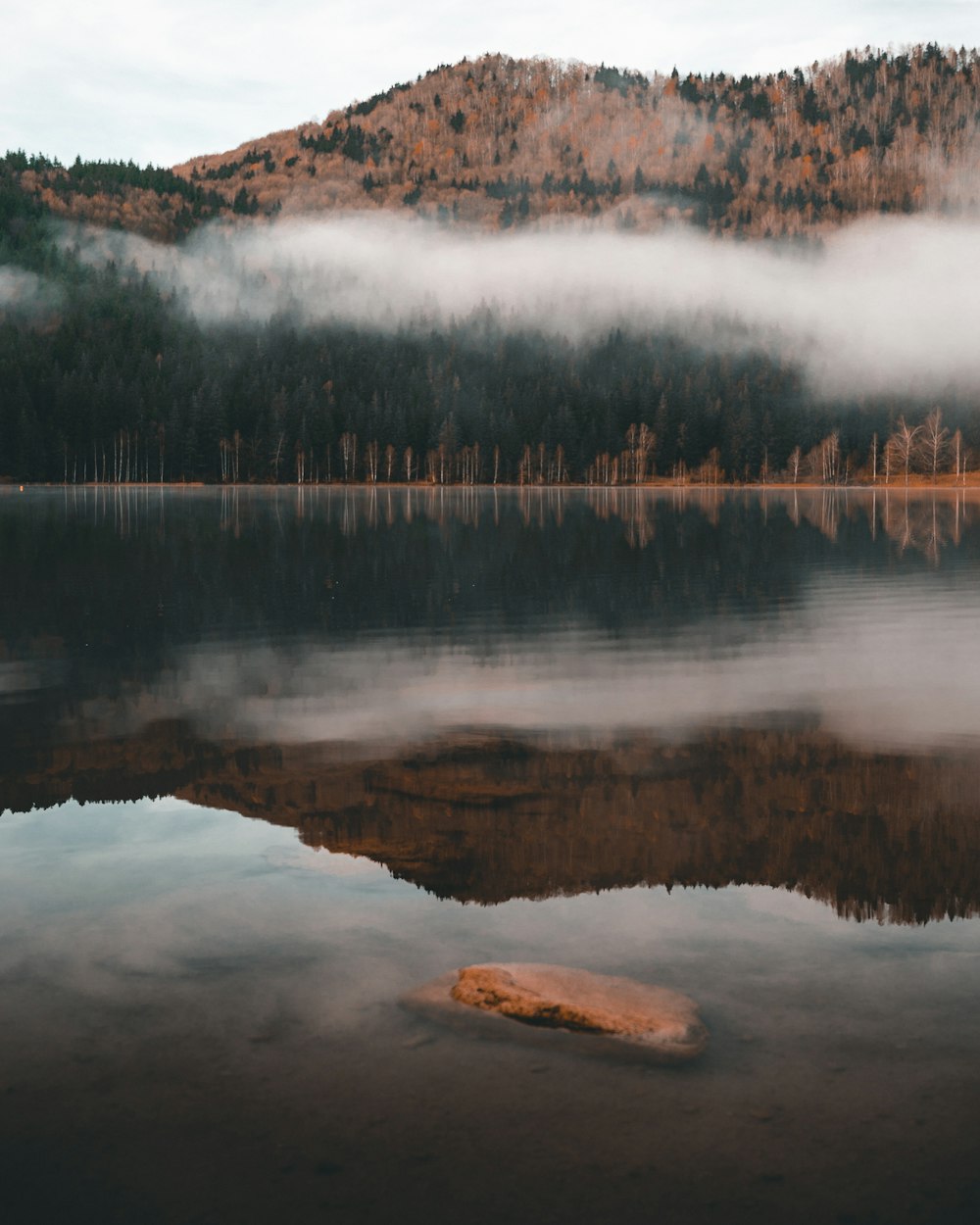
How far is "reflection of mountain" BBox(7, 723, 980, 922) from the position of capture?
9.27 m

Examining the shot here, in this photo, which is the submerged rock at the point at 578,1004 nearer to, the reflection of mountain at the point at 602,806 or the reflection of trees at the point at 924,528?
the reflection of mountain at the point at 602,806

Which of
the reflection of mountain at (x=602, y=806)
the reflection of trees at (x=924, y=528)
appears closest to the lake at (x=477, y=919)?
the reflection of mountain at (x=602, y=806)

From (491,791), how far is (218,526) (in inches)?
1991

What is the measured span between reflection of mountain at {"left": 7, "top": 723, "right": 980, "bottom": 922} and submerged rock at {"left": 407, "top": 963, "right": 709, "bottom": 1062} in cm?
163

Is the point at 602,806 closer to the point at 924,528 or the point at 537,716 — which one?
the point at 537,716

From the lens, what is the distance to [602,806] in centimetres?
1105

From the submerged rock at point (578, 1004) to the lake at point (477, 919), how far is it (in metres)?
0.15

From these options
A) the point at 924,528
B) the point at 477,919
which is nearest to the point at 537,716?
the point at 477,919

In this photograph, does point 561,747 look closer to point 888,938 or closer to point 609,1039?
point 888,938

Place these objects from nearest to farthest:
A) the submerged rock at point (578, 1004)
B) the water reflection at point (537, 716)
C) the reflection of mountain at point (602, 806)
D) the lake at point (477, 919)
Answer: the lake at point (477, 919) < the submerged rock at point (578, 1004) < the reflection of mountain at point (602, 806) < the water reflection at point (537, 716)

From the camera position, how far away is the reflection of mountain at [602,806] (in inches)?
365

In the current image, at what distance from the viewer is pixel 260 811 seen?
11.1m

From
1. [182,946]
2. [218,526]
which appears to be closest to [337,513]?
[218,526]

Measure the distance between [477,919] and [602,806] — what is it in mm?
2902
